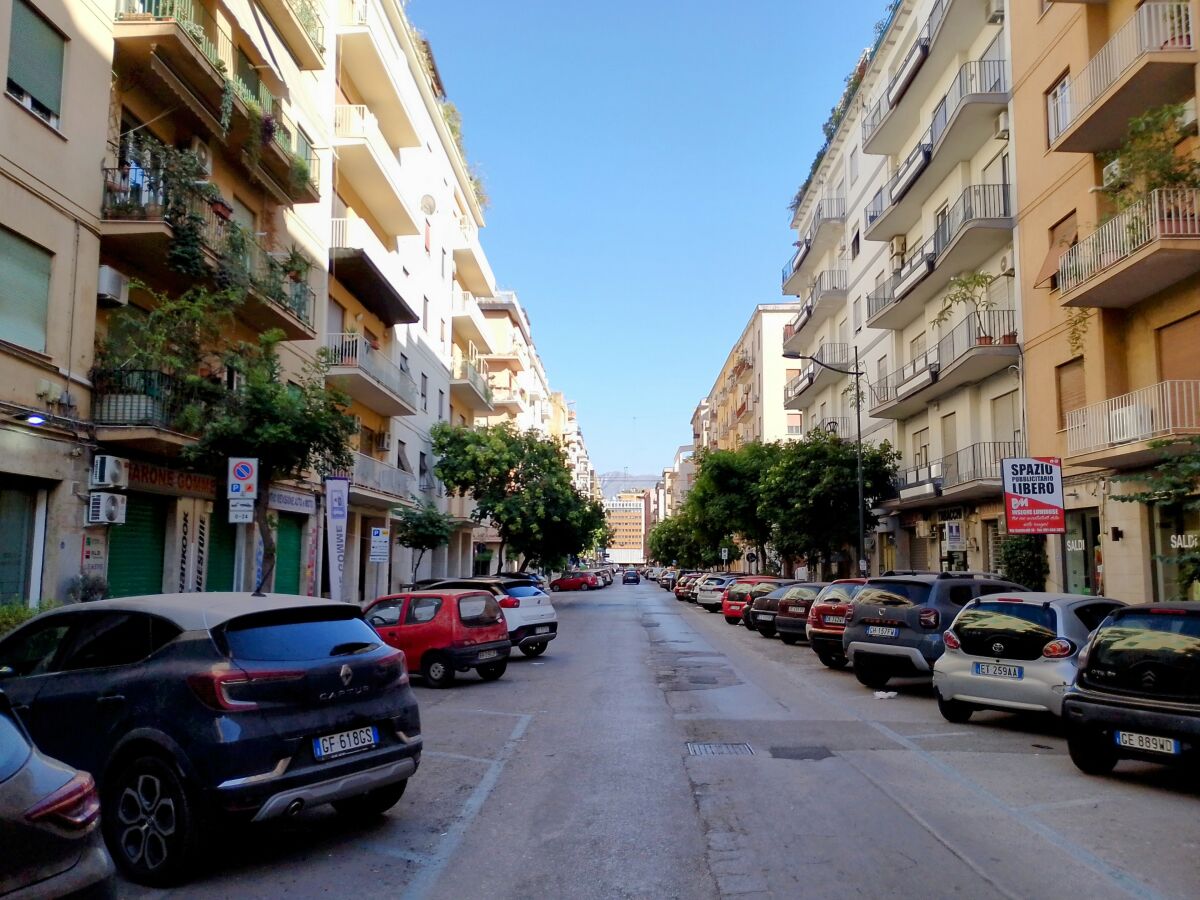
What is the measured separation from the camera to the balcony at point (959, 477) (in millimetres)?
25297

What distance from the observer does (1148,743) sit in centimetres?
759

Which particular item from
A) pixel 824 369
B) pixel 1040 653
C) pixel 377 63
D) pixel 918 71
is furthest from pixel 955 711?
pixel 824 369

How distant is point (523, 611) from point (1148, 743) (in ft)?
43.4

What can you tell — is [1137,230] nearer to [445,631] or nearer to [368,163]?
[445,631]

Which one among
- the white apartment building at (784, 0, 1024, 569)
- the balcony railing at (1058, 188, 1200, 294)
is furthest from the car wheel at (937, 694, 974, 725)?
the white apartment building at (784, 0, 1024, 569)

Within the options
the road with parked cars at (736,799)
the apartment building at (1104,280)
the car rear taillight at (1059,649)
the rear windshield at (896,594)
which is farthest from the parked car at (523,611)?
the car rear taillight at (1059,649)

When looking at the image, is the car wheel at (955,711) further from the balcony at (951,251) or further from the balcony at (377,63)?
the balcony at (377,63)

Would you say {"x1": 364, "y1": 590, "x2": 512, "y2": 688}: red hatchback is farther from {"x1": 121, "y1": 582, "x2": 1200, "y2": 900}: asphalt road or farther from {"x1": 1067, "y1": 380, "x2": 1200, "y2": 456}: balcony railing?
{"x1": 1067, "y1": 380, "x2": 1200, "y2": 456}: balcony railing

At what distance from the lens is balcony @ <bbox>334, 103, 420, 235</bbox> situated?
90.1 feet

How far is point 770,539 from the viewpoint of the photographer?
45.4 meters

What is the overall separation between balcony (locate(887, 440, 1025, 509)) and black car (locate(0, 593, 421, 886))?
19276 mm

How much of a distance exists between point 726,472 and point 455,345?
15.3 meters

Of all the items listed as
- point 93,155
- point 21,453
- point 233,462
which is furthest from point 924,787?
point 93,155

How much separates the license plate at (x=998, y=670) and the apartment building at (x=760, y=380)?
51.4 m
